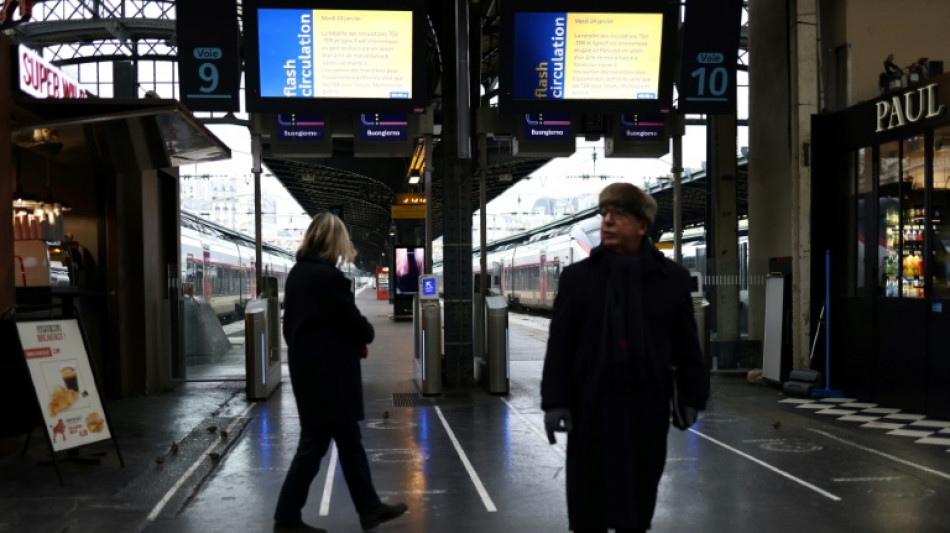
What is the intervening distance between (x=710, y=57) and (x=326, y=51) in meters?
5.09

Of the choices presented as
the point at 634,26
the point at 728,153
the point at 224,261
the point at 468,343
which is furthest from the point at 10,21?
the point at 224,261

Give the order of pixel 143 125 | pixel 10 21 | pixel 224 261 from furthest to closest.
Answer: pixel 224 261, pixel 10 21, pixel 143 125

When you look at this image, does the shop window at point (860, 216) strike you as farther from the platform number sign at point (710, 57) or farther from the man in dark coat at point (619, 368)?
the man in dark coat at point (619, 368)

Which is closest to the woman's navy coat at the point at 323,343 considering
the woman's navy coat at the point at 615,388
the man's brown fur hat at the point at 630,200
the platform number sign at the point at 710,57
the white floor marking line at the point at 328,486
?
the white floor marking line at the point at 328,486

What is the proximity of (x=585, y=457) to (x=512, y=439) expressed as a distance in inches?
196

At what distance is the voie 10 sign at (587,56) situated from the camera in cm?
1149

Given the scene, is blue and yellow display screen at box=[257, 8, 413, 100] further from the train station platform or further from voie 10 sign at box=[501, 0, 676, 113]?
the train station platform

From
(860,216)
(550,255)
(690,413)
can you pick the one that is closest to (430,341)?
(860,216)

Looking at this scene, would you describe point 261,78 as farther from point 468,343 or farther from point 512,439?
point 512,439

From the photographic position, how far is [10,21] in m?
9.66

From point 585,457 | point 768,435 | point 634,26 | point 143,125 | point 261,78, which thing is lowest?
point 768,435

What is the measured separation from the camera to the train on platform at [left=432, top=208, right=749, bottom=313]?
2701 centimetres

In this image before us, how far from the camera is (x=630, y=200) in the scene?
11.4 ft

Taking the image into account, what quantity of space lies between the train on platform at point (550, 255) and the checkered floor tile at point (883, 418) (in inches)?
370
